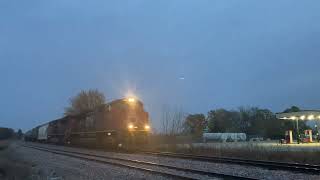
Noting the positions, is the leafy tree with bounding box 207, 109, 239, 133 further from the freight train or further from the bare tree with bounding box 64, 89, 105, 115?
the freight train

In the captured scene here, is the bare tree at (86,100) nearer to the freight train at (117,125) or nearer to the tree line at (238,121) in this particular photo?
the tree line at (238,121)

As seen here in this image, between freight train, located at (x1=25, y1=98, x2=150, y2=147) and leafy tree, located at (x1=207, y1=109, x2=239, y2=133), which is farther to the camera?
leafy tree, located at (x1=207, y1=109, x2=239, y2=133)

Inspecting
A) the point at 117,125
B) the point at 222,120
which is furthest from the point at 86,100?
the point at 117,125

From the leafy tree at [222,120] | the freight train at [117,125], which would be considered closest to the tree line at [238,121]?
the leafy tree at [222,120]

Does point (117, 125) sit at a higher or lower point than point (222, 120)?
lower

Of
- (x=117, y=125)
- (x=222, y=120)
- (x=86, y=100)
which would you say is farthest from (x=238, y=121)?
(x=117, y=125)

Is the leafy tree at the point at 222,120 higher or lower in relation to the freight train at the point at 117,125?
higher

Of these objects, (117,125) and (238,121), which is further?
(238,121)

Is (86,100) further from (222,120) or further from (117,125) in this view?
(117,125)

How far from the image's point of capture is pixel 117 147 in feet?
114

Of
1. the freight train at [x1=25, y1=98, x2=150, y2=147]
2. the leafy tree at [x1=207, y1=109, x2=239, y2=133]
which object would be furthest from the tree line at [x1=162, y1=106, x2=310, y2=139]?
the freight train at [x1=25, y1=98, x2=150, y2=147]

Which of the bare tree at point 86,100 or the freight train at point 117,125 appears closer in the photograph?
the freight train at point 117,125

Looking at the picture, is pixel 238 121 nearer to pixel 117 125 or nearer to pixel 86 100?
pixel 86 100

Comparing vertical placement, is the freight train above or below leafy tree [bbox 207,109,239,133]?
below
